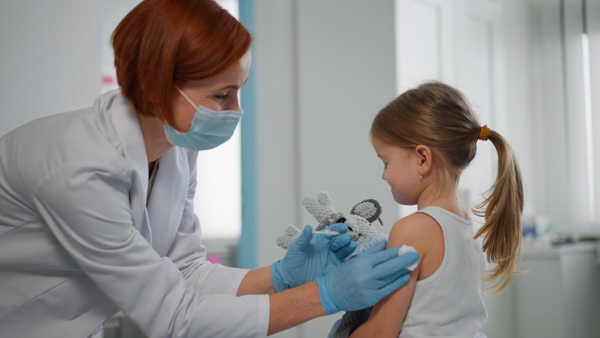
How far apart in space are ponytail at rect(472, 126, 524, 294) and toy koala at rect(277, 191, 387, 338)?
235 millimetres

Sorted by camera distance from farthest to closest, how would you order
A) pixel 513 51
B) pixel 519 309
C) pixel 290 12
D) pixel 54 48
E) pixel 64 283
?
pixel 513 51, pixel 519 309, pixel 290 12, pixel 54 48, pixel 64 283

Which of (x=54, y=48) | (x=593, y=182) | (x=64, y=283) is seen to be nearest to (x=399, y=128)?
(x=64, y=283)

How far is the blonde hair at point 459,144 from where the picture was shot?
48.4 inches

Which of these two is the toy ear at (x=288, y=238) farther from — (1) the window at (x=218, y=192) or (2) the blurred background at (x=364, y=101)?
(1) the window at (x=218, y=192)

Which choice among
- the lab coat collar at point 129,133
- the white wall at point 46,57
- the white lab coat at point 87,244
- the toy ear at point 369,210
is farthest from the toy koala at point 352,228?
the white wall at point 46,57

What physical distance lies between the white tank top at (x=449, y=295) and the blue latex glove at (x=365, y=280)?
84 millimetres

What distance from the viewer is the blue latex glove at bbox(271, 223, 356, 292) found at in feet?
4.01

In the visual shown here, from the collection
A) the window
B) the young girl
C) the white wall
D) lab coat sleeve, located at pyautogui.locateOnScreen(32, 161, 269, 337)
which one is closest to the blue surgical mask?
lab coat sleeve, located at pyautogui.locateOnScreen(32, 161, 269, 337)

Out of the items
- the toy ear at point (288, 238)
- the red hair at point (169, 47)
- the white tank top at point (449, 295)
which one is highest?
the red hair at point (169, 47)

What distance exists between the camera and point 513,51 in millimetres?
3627

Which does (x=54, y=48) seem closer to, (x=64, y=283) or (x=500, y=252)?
(x=64, y=283)

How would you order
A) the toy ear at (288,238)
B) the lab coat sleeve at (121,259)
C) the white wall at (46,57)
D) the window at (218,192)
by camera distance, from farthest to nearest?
the window at (218,192)
the white wall at (46,57)
the toy ear at (288,238)
the lab coat sleeve at (121,259)

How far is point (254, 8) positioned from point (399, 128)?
1437 mm

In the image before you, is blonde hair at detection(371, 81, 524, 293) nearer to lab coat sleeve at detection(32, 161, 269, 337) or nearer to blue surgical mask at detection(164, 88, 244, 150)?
blue surgical mask at detection(164, 88, 244, 150)
